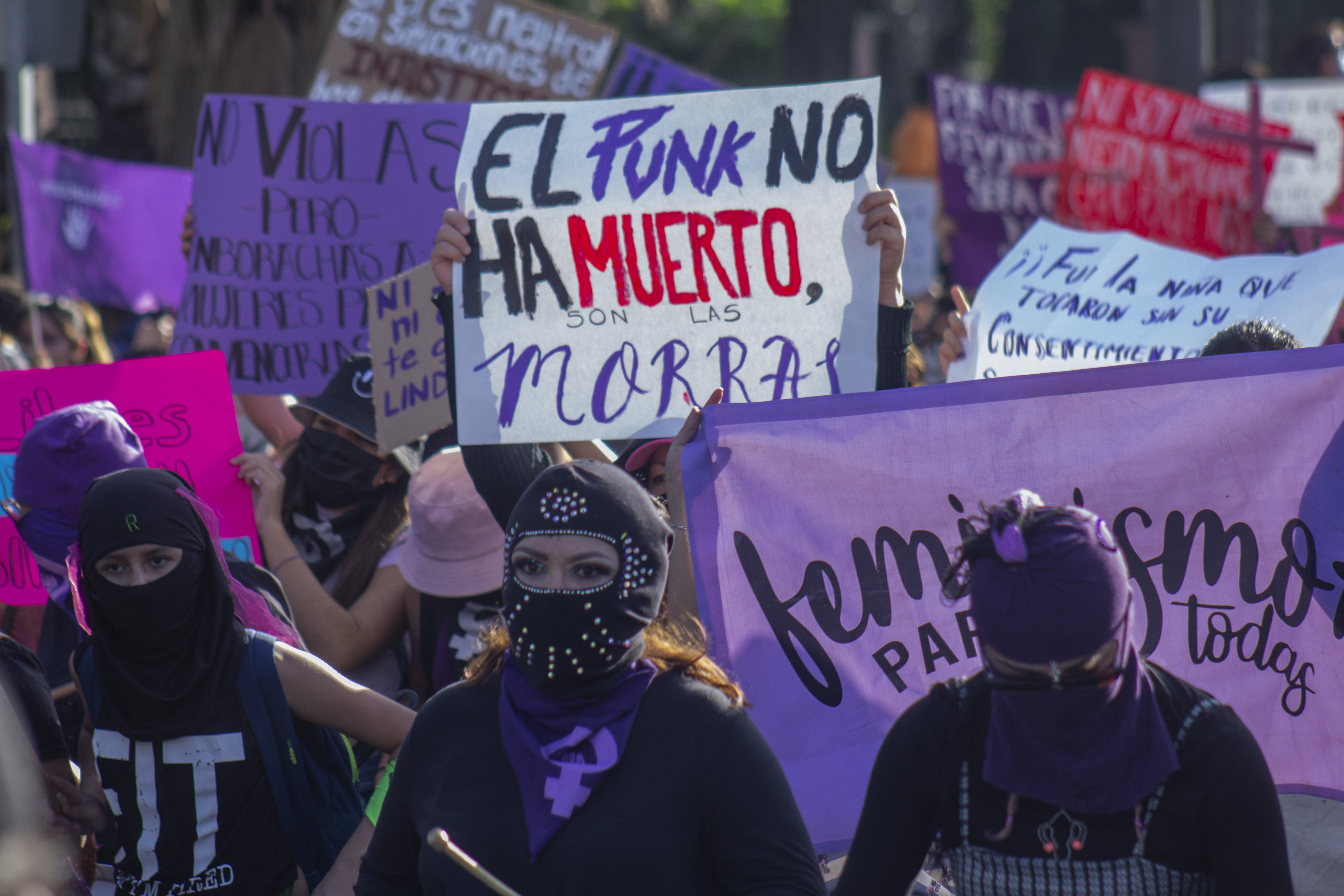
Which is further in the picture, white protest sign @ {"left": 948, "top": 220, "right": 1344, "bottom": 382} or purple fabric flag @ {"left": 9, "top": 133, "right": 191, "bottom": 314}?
purple fabric flag @ {"left": 9, "top": 133, "right": 191, "bottom": 314}

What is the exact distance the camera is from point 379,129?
4738mm

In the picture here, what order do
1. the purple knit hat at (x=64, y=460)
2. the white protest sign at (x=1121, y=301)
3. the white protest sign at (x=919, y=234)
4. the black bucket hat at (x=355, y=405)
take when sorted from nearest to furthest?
the purple knit hat at (x=64, y=460) < the black bucket hat at (x=355, y=405) < the white protest sign at (x=1121, y=301) < the white protest sign at (x=919, y=234)

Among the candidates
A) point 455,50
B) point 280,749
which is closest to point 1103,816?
point 280,749

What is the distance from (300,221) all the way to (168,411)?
43.7 inches

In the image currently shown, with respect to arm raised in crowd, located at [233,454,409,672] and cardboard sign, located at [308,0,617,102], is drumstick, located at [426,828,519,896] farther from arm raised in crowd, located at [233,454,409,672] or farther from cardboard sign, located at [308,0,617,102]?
cardboard sign, located at [308,0,617,102]

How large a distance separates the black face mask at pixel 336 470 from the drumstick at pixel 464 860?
6.89 ft

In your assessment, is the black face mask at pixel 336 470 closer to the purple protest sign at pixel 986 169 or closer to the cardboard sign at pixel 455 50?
the cardboard sign at pixel 455 50

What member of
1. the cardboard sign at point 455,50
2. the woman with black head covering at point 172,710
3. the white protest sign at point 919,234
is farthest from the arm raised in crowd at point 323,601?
the white protest sign at point 919,234

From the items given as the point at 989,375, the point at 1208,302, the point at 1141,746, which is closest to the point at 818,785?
the point at 1141,746

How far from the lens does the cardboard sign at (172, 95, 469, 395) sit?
184 inches

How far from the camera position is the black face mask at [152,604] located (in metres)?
2.55

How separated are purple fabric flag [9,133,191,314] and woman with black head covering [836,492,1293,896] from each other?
7599 mm

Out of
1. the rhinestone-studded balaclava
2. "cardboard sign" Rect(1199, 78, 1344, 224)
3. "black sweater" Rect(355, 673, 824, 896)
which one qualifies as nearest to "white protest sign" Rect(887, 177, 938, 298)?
"cardboard sign" Rect(1199, 78, 1344, 224)

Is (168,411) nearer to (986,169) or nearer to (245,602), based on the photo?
(245,602)
